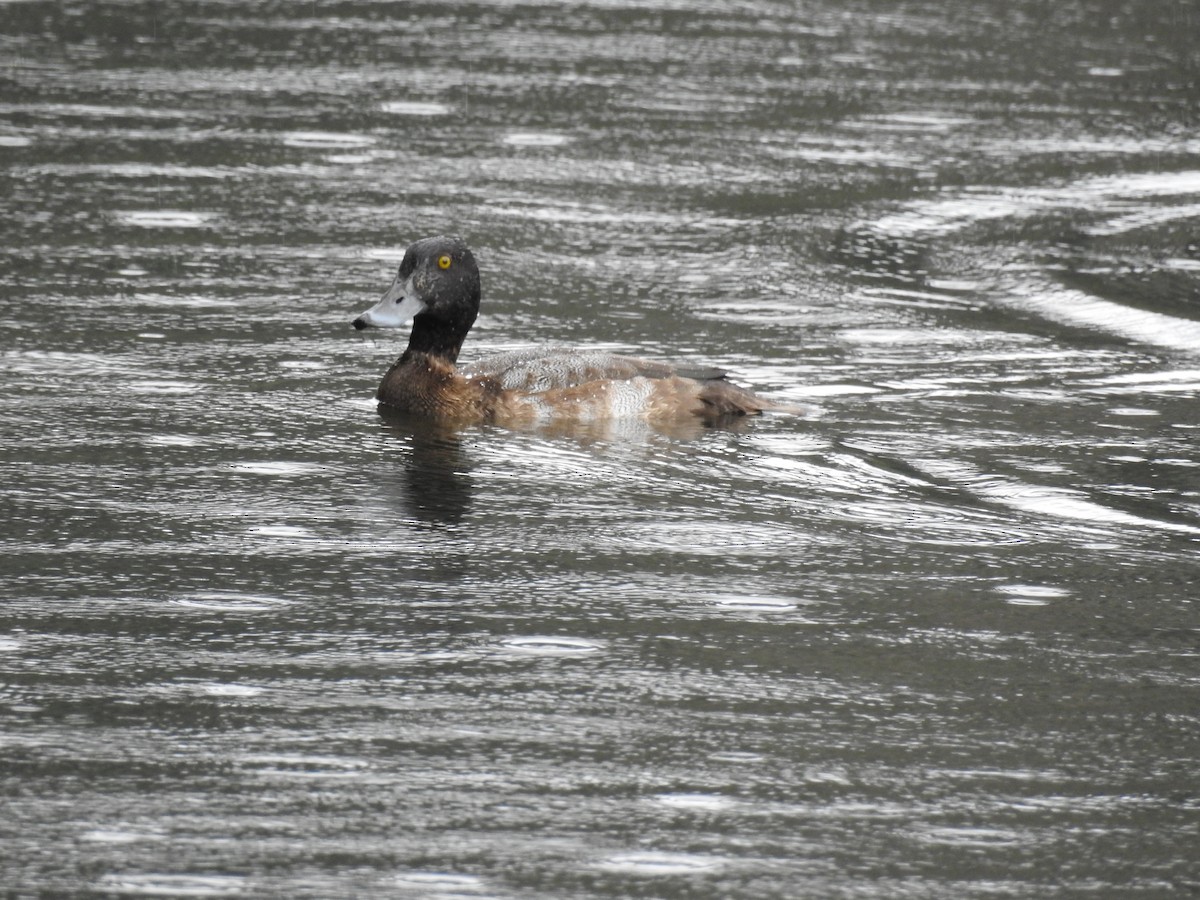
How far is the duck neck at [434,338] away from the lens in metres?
9.57

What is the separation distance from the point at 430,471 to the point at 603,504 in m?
0.88

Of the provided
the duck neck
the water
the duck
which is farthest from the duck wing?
the water

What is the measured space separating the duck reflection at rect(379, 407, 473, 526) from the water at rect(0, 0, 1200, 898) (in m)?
0.03

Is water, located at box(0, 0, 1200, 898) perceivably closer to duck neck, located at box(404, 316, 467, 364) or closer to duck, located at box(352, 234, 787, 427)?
duck, located at box(352, 234, 787, 427)

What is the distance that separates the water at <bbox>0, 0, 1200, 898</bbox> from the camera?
5164 millimetres

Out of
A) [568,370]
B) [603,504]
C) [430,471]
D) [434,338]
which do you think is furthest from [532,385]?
[603,504]

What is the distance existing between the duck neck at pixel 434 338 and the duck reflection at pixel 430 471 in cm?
36

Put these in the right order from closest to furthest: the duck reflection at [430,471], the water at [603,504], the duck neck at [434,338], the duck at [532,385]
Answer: the water at [603,504]
the duck reflection at [430,471]
the duck at [532,385]
the duck neck at [434,338]

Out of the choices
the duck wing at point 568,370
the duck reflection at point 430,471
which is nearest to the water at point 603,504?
the duck reflection at point 430,471

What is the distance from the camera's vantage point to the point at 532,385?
9.27m

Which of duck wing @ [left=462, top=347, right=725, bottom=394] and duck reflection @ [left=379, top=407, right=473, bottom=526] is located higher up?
duck wing @ [left=462, top=347, right=725, bottom=394]

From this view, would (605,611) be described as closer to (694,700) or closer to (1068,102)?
(694,700)

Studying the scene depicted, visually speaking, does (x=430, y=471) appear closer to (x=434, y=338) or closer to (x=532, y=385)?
(x=532, y=385)

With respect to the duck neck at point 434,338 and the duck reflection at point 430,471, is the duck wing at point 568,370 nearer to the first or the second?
the duck neck at point 434,338
